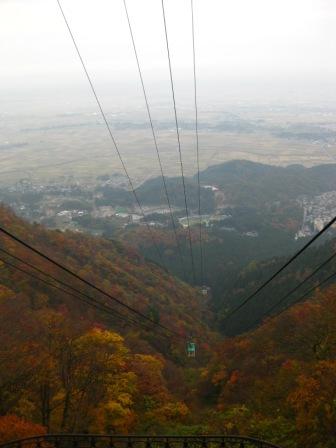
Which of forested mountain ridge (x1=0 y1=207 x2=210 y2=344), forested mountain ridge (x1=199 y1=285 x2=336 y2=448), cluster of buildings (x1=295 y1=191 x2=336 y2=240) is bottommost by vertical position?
forested mountain ridge (x1=199 y1=285 x2=336 y2=448)

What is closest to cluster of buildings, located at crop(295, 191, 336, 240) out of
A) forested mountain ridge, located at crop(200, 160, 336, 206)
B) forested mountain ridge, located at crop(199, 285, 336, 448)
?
forested mountain ridge, located at crop(200, 160, 336, 206)

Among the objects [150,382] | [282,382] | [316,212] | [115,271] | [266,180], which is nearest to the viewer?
[282,382]

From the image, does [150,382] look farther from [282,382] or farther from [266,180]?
[266,180]

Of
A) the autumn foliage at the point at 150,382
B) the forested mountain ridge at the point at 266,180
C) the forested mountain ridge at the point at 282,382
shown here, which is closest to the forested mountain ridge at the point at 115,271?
the autumn foliage at the point at 150,382

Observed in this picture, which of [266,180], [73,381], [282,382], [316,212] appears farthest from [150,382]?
[266,180]

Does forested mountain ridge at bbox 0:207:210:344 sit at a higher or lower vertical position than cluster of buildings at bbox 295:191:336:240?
lower

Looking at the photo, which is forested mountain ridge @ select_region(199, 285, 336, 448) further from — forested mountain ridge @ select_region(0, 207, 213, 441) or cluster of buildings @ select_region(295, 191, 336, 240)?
cluster of buildings @ select_region(295, 191, 336, 240)

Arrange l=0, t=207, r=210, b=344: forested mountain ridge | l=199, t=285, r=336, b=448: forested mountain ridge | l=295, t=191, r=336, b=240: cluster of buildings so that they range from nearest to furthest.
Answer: l=199, t=285, r=336, b=448: forested mountain ridge, l=0, t=207, r=210, b=344: forested mountain ridge, l=295, t=191, r=336, b=240: cluster of buildings

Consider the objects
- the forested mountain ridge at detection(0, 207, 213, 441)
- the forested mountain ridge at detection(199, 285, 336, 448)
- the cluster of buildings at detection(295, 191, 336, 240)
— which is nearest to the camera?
the forested mountain ridge at detection(199, 285, 336, 448)

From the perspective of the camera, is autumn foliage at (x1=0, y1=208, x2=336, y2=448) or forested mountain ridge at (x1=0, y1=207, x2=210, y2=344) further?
forested mountain ridge at (x1=0, y1=207, x2=210, y2=344)

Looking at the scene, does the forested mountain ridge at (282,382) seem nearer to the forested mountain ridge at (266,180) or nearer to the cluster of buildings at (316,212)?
the cluster of buildings at (316,212)

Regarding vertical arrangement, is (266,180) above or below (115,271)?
above
